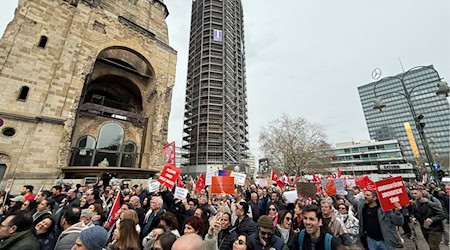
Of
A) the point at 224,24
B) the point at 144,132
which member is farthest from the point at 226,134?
the point at 224,24

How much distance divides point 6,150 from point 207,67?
41.8 metres

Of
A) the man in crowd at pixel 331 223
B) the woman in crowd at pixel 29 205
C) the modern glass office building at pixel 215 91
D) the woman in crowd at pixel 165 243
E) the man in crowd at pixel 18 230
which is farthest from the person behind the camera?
the modern glass office building at pixel 215 91

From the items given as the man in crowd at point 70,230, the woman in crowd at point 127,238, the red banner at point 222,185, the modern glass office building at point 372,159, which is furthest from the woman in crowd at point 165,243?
the modern glass office building at point 372,159

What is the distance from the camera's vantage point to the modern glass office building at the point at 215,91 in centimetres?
4222

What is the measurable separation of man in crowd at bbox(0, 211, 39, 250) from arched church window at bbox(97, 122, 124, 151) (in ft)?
49.9

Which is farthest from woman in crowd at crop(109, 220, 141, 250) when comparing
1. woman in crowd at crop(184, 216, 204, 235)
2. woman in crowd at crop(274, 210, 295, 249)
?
woman in crowd at crop(274, 210, 295, 249)

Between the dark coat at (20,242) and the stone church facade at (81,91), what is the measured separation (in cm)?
1215

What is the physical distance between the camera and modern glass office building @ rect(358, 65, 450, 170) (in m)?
35.6

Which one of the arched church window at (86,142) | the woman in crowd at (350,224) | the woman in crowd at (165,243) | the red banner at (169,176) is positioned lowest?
the woman in crowd at (350,224)

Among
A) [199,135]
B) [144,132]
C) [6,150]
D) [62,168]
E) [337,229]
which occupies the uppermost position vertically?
[199,135]

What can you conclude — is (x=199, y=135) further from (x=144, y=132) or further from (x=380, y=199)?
Result: (x=380, y=199)

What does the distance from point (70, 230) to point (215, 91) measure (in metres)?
44.8

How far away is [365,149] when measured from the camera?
54969mm

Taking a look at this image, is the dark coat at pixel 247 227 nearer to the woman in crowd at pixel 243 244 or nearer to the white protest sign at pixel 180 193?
the woman in crowd at pixel 243 244
